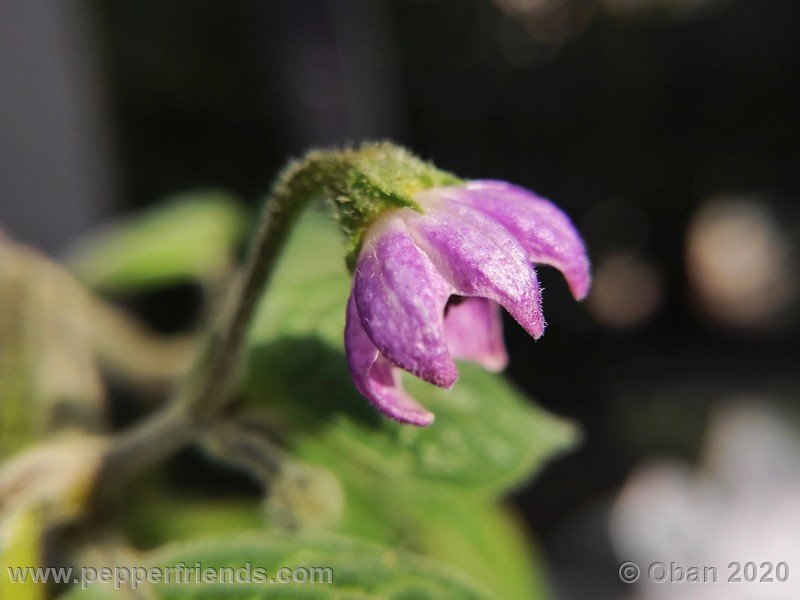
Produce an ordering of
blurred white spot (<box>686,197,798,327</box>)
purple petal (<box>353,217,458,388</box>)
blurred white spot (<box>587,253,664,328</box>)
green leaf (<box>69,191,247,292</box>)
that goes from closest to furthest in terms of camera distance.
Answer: purple petal (<box>353,217,458,388</box>) → green leaf (<box>69,191,247,292</box>) → blurred white spot (<box>587,253,664,328</box>) → blurred white spot (<box>686,197,798,327</box>)

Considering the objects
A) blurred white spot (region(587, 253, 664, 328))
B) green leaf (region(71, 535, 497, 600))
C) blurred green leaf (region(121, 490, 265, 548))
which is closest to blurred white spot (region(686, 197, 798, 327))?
blurred white spot (region(587, 253, 664, 328))

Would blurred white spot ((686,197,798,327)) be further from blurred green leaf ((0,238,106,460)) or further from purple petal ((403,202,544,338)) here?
purple petal ((403,202,544,338))

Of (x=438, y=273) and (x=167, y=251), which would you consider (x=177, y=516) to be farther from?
(x=438, y=273)

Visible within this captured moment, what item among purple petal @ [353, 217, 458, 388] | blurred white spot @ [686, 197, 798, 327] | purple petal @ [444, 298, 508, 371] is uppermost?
purple petal @ [353, 217, 458, 388]

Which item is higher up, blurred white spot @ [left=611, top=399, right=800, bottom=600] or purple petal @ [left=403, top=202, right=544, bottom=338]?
purple petal @ [left=403, top=202, right=544, bottom=338]

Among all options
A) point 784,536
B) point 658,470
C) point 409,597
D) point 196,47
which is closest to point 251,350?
point 409,597

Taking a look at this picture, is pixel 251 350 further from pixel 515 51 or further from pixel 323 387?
pixel 515 51

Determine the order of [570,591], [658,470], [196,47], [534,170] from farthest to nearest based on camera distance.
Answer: [534,170] → [196,47] → [658,470] → [570,591]
